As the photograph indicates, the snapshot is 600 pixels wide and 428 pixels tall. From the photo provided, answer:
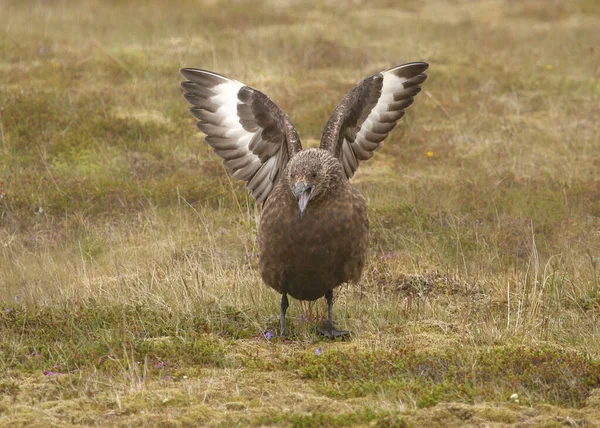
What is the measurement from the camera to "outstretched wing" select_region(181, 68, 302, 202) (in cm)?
675

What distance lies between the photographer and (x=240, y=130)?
6898 millimetres

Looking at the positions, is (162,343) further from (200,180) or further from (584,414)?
(200,180)

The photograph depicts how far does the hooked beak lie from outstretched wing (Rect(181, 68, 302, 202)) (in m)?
1.24

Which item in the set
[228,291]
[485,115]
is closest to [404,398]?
[228,291]

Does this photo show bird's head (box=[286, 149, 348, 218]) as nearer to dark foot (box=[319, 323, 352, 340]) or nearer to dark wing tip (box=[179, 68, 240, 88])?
dark foot (box=[319, 323, 352, 340])

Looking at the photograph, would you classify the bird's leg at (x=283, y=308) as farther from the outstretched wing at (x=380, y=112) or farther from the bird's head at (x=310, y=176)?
the outstretched wing at (x=380, y=112)

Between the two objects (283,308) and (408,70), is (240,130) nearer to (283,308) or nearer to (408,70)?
(408,70)

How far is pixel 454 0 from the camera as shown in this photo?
739 inches

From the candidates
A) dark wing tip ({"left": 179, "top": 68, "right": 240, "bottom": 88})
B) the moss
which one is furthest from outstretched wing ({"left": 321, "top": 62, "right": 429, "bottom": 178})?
the moss

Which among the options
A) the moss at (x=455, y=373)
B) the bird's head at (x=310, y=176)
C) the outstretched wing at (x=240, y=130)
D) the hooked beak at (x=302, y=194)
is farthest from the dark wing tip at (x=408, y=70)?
the moss at (x=455, y=373)

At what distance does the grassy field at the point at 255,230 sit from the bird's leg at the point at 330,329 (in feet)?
0.30

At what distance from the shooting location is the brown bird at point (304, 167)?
18.2 ft

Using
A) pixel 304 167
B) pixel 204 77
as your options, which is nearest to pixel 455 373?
pixel 304 167

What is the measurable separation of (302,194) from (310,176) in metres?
0.13
